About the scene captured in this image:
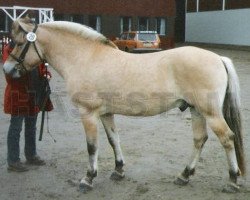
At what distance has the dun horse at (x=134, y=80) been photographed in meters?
4.28

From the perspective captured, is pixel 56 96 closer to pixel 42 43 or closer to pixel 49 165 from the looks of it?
pixel 49 165

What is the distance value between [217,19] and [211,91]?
117 ft

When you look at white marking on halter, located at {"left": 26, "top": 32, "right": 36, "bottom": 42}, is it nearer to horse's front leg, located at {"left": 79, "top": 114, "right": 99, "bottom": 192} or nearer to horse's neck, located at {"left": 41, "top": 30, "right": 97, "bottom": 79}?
horse's neck, located at {"left": 41, "top": 30, "right": 97, "bottom": 79}

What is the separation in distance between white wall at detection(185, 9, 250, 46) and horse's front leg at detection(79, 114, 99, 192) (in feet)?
102

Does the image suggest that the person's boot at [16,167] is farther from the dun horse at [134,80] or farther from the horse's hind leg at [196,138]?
the horse's hind leg at [196,138]

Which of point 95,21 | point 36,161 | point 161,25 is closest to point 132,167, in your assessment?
point 36,161

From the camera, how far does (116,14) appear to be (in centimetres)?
3114

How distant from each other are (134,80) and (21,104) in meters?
1.57

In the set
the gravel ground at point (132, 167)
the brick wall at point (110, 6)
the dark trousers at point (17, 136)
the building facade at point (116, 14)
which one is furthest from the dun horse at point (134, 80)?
the building facade at point (116, 14)

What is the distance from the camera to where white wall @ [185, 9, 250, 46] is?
34156 mm

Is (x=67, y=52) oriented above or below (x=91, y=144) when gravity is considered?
above

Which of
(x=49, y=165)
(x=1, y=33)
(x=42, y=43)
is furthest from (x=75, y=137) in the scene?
(x=1, y=33)

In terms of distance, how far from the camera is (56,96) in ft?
35.6

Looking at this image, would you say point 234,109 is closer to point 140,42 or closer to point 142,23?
point 140,42
